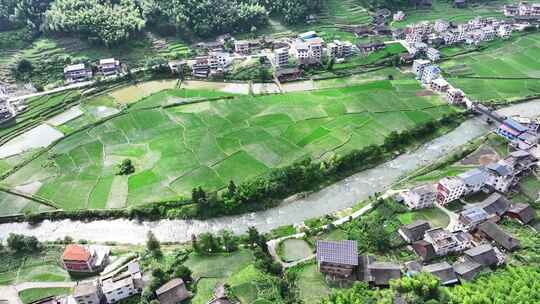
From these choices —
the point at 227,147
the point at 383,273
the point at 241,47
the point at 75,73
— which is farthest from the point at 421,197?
the point at 75,73

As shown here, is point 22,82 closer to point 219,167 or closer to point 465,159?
point 219,167

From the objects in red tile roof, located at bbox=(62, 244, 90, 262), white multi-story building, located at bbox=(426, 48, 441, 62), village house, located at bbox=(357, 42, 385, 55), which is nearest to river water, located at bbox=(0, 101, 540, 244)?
red tile roof, located at bbox=(62, 244, 90, 262)

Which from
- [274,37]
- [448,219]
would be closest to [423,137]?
[448,219]

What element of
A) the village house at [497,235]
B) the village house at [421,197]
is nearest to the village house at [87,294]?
the village house at [421,197]

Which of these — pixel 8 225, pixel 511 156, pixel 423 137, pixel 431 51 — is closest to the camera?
pixel 8 225

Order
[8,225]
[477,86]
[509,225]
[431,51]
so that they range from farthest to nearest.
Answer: [431,51] → [477,86] → [8,225] → [509,225]

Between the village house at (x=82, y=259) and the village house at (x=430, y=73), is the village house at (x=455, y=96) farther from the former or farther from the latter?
the village house at (x=82, y=259)

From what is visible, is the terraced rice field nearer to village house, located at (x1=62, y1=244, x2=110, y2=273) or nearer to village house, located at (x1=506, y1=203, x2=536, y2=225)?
village house, located at (x1=506, y1=203, x2=536, y2=225)
